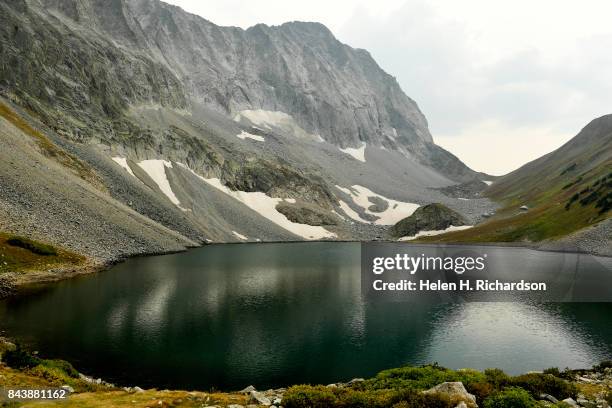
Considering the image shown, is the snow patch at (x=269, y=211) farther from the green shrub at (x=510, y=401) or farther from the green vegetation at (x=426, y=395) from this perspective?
the green shrub at (x=510, y=401)

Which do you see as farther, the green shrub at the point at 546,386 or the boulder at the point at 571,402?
the green shrub at the point at 546,386

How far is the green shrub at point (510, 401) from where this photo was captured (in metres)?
16.7

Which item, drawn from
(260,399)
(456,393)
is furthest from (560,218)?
(260,399)

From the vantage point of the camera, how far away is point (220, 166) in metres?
190

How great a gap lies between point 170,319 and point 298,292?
2255 centimetres

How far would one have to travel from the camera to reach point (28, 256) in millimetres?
65500

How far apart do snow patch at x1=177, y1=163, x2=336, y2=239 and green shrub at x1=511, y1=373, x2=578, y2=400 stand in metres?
150

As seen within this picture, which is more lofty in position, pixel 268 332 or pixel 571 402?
pixel 571 402

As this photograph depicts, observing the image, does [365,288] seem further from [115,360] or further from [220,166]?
[220,166]

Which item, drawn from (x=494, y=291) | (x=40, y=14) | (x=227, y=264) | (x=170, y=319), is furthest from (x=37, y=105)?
(x=494, y=291)

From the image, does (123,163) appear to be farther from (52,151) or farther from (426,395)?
(426,395)

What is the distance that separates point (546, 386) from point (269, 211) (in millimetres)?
163906

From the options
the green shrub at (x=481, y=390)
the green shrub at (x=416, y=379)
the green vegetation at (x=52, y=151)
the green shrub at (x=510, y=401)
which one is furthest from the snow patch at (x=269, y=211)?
the green shrub at (x=510, y=401)

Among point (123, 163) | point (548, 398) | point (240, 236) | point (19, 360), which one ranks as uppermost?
point (123, 163)
